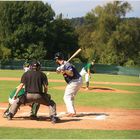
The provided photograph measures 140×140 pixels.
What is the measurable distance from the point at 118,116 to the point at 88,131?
3125 millimetres

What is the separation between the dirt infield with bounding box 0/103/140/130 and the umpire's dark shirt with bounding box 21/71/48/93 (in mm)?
850

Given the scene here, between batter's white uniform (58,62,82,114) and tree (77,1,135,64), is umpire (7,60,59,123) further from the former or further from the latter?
tree (77,1,135,64)

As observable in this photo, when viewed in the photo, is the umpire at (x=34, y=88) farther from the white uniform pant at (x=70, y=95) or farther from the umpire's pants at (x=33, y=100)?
the white uniform pant at (x=70, y=95)

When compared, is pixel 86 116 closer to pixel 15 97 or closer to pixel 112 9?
pixel 15 97

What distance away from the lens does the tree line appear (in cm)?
6831

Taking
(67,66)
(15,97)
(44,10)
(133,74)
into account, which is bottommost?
(133,74)

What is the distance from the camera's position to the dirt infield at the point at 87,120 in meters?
10.8

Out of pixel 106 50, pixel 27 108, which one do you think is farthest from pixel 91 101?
pixel 106 50

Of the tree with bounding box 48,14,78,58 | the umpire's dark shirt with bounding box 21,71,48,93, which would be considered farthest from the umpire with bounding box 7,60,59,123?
the tree with bounding box 48,14,78,58

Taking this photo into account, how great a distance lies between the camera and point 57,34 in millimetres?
74125

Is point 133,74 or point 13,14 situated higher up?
point 13,14

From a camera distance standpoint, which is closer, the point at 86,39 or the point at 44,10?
the point at 44,10

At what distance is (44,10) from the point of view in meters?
73.4

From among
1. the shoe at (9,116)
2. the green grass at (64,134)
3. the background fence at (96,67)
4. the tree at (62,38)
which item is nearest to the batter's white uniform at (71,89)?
the shoe at (9,116)
